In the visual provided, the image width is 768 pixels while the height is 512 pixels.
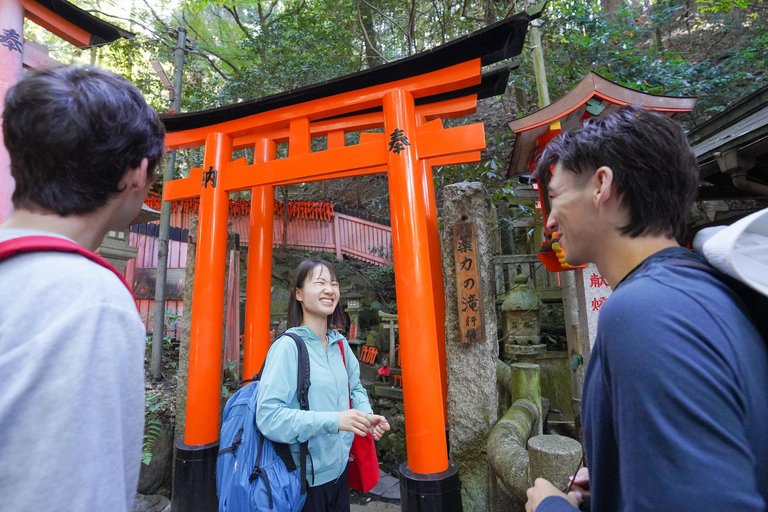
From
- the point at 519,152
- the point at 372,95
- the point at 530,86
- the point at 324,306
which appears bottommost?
the point at 324,306

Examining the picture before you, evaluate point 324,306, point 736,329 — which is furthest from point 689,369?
point 324,306

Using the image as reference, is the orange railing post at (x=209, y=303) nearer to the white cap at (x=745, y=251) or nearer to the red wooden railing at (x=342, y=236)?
the white cap at (x=745, y=251)

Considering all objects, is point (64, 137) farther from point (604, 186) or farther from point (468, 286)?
point (468, 286)

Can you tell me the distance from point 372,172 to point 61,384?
316cm

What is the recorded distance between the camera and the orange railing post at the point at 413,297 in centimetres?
298

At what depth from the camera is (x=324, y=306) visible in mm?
2404

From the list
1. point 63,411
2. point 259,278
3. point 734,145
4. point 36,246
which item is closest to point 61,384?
point 63,411

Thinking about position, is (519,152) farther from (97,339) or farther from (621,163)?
(97,339)

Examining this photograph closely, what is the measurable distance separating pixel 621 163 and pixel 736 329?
0.44 m

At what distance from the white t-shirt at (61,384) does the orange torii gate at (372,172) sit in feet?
8.32

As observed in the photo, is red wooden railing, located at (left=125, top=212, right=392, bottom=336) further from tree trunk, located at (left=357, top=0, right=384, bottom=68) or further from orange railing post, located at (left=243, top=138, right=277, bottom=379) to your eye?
orange railing post, located at (left=243, top=138, right=277, bottom=379)

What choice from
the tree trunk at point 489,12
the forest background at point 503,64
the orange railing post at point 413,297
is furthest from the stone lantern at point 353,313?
the tree trunk at point 489,12

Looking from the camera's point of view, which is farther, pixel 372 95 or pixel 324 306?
pixel 372 95

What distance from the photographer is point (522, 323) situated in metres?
5.71
